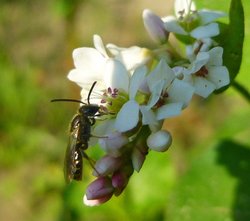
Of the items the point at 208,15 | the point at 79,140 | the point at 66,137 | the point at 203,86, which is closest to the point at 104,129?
the point at 79,140

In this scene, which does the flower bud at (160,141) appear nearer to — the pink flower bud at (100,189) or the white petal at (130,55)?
the pink flower bud at (100,189)

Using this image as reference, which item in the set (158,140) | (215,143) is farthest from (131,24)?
(158,140)

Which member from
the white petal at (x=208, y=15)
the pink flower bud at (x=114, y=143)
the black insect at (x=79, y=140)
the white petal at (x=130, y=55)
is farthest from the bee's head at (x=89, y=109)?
the white petal at (x=208, y=15)

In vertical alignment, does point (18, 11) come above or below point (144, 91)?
below

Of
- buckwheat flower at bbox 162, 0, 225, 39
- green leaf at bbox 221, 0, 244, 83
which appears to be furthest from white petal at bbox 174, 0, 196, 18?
green leaf at bbox 221, 0, 244, 83

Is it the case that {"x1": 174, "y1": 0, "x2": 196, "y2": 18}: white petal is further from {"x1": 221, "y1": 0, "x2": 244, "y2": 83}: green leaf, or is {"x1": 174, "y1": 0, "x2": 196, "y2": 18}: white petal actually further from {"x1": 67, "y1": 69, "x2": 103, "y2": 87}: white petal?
{"x1": 67, "y1": 69, "x2": 103, "y2": 87}: white petal

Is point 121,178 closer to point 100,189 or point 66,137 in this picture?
point 100,189

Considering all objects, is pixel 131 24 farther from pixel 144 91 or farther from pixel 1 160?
pixel 144 91
